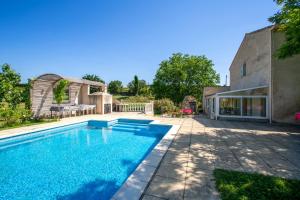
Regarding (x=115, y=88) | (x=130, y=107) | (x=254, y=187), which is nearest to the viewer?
(x=254, y=187)

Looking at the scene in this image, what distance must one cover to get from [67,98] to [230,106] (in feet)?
45.9

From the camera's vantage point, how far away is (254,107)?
36.5 feet

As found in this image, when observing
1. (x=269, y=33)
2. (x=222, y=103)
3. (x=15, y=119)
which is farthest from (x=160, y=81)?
(x=15, y=119)

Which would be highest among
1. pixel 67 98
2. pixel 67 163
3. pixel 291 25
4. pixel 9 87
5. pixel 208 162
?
pixel 291 25

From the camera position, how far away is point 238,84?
1567 cm

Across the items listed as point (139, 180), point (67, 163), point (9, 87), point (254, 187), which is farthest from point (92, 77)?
point (254, 187)

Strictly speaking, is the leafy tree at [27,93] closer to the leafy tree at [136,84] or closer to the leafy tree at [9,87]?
the leafy tree at [9,87]

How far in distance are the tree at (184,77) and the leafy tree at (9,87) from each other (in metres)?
19.5

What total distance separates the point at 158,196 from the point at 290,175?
2879 millimetres

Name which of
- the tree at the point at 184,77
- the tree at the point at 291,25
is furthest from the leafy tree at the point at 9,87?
the tree at the point at 184,77

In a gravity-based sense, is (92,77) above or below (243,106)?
above

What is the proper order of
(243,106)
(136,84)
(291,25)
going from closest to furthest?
1. (291,25)
2. (243,106)
3. (136,84)

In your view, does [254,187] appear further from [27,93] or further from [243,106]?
[27,93]

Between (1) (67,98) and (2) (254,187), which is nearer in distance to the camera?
(2) (254,187)
